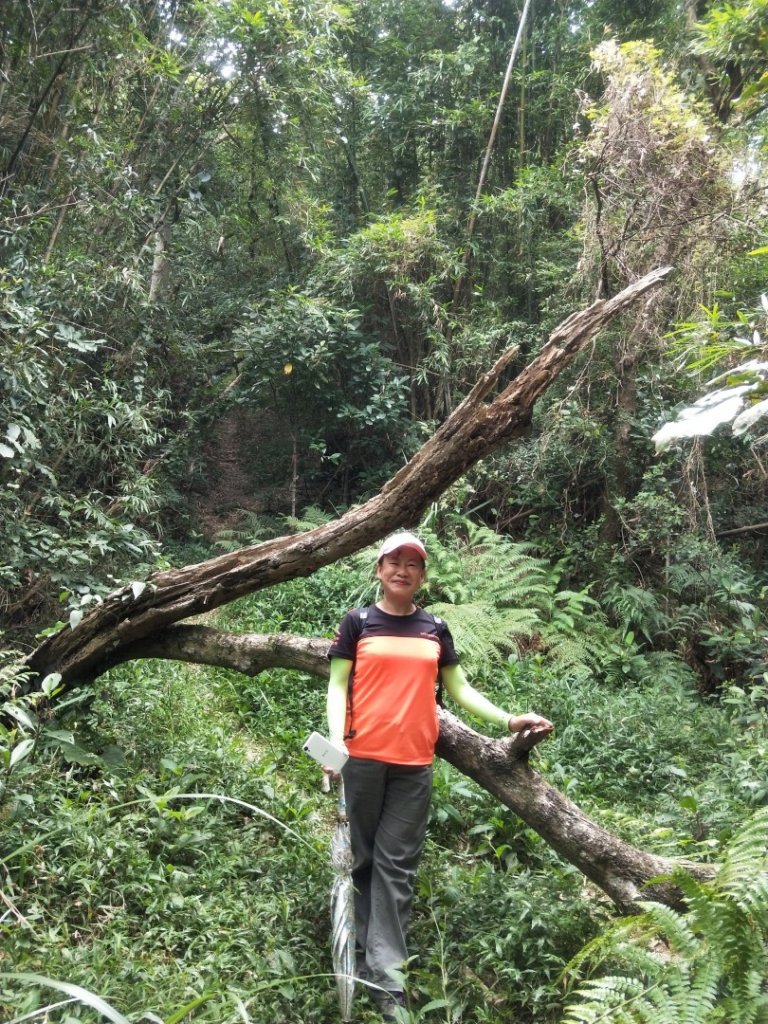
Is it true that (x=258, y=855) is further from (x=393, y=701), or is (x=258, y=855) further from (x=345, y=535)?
(x=345, y=535)

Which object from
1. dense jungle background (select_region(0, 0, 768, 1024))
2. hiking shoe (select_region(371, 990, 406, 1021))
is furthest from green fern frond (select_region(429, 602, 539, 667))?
hiking shoe (select_region(371, 990, 406, 1021))

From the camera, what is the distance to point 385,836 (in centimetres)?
290

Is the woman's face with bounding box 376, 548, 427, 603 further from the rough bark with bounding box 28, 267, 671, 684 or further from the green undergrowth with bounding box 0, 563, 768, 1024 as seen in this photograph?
the green undergrowth with bounding box 0, 563, 768, 1024

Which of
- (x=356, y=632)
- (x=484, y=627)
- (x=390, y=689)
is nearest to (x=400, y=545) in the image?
(x=356, y=632)

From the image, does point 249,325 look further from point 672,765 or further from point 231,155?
point 672,765

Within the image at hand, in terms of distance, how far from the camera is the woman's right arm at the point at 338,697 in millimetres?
2844

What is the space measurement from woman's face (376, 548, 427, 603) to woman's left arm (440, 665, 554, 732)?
15.7 inches

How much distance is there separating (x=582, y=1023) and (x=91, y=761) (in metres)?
2.61

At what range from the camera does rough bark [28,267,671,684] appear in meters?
3.45

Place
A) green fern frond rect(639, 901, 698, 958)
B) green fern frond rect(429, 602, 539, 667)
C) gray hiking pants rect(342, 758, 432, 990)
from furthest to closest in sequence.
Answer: green fern frond rect(429, 602, 539, 667) < gray hiking pants rect(342, 758, 432, 990) < green fern frond rect(639, 901, 698, 958)

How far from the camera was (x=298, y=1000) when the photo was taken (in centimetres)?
269

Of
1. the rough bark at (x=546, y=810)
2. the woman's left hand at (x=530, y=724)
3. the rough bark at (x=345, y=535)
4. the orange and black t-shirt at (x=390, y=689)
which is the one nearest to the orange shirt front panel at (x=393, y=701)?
the orange and black t-shirt at (x=390, y=689)

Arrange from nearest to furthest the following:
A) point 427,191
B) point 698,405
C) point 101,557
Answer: point 698,405 < point 101,557 < point 427,191

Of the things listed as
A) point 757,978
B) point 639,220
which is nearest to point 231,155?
point 639,220
